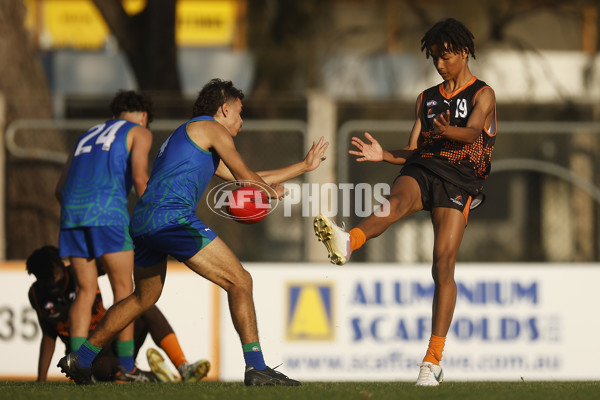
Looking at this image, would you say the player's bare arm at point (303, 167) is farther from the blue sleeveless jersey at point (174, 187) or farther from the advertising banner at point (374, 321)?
the advertising banner at point (374, 321)

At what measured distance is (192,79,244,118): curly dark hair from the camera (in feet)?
21.7

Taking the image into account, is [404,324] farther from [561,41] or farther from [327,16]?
[561,41]

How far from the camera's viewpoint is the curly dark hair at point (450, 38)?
6504mm

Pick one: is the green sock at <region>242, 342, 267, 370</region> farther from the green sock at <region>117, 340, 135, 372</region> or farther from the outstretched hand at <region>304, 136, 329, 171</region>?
the green sock at <region>117, 340, 135, 372</region>

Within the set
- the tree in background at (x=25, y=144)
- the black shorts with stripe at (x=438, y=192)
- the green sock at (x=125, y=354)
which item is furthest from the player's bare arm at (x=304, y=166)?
the tree in background at (x=25, y=144)

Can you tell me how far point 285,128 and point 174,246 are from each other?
4873 mm

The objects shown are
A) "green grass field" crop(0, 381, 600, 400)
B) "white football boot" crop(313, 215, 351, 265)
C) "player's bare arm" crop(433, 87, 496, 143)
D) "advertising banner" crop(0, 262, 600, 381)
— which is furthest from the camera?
"advertising banner" crop(0, 262, 600, 381)

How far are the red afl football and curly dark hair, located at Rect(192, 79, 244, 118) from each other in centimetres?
53

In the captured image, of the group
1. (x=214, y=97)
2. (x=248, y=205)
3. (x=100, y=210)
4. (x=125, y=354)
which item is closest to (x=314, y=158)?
(x=248, y=205)

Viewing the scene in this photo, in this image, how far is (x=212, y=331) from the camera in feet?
33.1

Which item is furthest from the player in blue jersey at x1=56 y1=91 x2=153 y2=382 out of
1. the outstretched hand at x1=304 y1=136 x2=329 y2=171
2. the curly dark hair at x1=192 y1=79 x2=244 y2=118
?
the outstretched hand at x1=304 y1=136 x2=329 y2=171

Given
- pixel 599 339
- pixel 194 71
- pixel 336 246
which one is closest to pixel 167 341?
pixel 336 246

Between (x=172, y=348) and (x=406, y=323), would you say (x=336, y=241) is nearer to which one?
(x=172, y=348)

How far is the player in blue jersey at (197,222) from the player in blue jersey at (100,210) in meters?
0.89
